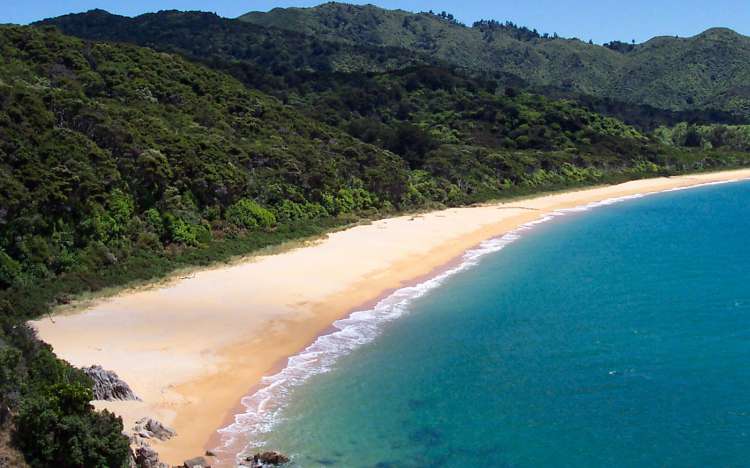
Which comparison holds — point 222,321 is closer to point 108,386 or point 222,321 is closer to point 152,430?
point 108,386

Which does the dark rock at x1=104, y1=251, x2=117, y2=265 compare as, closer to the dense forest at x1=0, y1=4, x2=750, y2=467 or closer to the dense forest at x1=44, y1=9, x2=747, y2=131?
the dense forest at x1=0, y1=4, x2=750, y2=467

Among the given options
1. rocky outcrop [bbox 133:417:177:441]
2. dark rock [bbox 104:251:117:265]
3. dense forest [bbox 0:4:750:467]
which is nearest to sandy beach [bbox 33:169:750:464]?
rocky outcrop [bbox 133:417:177:441]

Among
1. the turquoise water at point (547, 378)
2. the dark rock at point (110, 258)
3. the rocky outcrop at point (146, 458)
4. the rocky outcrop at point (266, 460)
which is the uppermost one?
the dark rock at point (110, 258)

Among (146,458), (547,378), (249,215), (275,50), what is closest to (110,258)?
(249,215)

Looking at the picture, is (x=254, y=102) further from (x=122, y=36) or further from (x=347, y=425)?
(x=122, y=36)

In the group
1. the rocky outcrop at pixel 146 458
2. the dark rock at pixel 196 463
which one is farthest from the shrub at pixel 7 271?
the dark rock at pixel 196 463

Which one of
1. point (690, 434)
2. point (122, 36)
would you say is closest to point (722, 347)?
point (690, 434)

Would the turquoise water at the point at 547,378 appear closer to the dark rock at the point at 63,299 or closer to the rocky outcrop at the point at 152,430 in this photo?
the rocky outcrop at the point at 152,430
